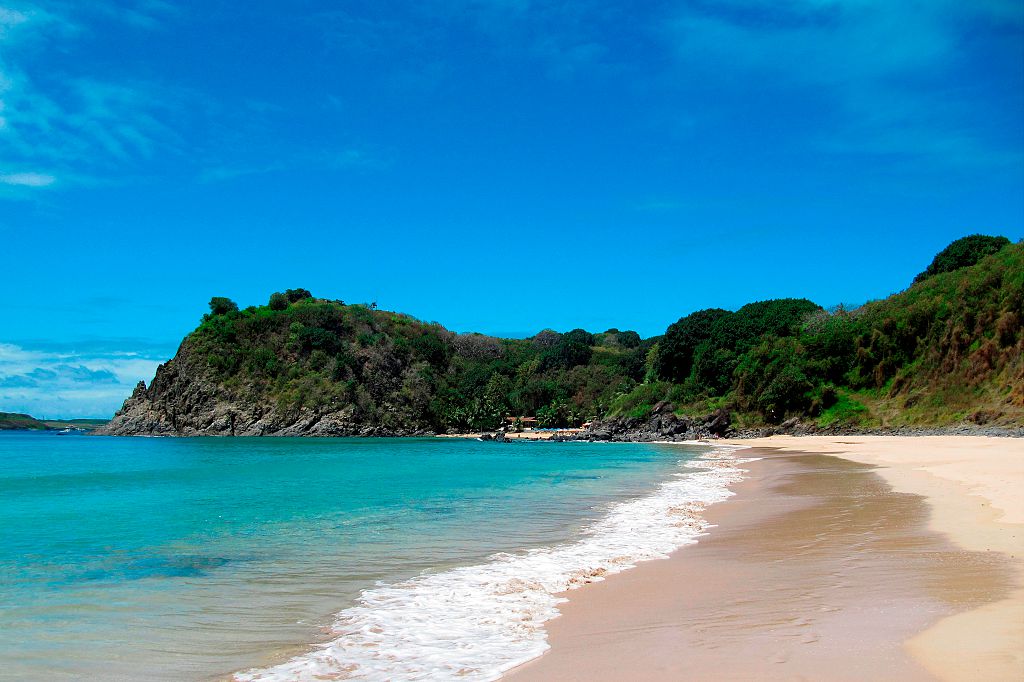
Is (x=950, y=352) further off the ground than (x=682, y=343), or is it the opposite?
(x=682, y=343)

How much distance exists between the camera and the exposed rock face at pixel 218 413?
316 feet

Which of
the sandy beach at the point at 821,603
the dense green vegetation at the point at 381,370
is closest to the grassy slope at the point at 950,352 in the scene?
the sandy beach at the point at 821,603

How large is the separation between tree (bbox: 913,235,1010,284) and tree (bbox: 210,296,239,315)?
9546 cm

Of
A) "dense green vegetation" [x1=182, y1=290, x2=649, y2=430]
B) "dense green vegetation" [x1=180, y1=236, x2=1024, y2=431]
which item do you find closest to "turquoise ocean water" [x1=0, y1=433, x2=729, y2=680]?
"dense green vegetation" [x1=180, y1=236, x2=1024, y2=431]

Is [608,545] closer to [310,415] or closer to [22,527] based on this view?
[22,527]

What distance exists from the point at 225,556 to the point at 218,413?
93787mm

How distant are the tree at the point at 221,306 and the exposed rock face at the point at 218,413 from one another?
411 inches

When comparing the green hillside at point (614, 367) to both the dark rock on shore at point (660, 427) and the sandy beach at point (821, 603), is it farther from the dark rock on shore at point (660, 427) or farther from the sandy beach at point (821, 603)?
the sandy beach at point (821, 603)

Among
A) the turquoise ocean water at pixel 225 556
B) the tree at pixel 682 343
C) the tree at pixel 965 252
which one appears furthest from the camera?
the tree at pixel 682 343

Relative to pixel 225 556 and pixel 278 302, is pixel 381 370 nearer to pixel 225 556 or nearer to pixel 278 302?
pixel 278 302

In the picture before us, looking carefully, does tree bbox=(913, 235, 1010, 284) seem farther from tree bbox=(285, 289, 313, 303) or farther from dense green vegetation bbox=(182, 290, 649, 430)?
tree bbox=(285, 289, 313, 303)

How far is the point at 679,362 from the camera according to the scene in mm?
77875

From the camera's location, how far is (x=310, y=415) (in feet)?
320

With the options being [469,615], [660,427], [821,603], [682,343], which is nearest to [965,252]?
[682,343]
